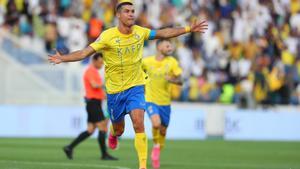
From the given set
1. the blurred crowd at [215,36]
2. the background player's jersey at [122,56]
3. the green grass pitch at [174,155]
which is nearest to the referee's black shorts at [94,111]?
the green grass pitch at [174,155]

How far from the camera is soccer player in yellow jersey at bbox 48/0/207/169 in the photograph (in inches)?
569

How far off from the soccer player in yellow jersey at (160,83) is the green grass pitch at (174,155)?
82 cm

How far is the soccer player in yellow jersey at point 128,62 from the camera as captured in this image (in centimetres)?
1445

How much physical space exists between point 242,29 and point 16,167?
71.5 feet

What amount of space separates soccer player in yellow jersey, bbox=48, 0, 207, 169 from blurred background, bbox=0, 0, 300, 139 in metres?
15.8

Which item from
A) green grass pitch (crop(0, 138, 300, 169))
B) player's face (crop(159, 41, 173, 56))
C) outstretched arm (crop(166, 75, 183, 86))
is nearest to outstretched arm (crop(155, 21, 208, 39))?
green grass pitch (crop(0, 138, 300, 169))

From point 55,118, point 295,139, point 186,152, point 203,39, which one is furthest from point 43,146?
point 203,39

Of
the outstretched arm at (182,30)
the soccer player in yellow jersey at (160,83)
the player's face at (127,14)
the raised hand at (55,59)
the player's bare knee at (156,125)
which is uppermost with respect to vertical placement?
the player's face at (127,14)

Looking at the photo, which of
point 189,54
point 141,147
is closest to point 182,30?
point 141,147

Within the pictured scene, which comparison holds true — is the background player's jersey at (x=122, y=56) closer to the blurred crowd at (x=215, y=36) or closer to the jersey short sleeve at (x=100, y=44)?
the jersey short sleeve at (x=100, y=44)

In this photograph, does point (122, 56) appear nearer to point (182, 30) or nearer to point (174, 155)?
point (182, 30)

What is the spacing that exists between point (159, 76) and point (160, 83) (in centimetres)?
15

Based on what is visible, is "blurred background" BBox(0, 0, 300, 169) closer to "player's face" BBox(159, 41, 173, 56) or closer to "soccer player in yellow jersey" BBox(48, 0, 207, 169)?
"player's face" BBox(159, 41, 173, 56)

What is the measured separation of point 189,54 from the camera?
115 ft
